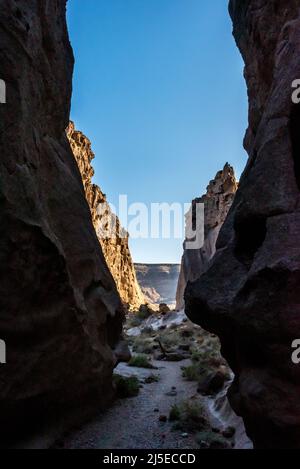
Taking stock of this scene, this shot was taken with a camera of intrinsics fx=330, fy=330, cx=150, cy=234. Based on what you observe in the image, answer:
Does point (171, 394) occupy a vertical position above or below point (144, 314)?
above

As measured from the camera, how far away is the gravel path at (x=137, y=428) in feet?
25.0

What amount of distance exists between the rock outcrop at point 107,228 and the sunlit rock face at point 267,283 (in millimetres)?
43774

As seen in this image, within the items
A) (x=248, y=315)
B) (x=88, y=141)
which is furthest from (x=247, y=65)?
(x=88, y=141)

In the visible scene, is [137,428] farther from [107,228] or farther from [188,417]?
[107,228]

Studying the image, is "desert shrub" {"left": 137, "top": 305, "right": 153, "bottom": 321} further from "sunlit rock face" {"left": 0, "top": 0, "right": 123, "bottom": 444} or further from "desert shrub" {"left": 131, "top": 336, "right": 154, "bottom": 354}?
"sunlit rock face" {"left": 0, "top": 0, "right": 123, "bottom": 444}

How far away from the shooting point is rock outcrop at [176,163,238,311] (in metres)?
45.5

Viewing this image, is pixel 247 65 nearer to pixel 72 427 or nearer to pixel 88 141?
pixel 72 427

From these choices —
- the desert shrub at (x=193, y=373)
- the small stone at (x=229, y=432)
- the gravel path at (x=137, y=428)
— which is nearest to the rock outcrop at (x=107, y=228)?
the desert shrub at (x=193, y=373)

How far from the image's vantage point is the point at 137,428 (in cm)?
873

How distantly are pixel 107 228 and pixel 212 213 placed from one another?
2249cm

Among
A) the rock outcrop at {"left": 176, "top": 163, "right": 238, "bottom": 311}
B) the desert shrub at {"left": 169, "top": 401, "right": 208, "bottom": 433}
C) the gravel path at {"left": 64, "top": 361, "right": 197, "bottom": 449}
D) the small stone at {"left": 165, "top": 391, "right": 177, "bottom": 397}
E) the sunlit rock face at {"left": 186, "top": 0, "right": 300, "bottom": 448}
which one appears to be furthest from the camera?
the rock outcrop at {"left": 176, "top": 163, "right": 238, "bottom": 311}

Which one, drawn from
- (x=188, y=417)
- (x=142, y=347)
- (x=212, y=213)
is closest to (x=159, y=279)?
(x=212, y=213)

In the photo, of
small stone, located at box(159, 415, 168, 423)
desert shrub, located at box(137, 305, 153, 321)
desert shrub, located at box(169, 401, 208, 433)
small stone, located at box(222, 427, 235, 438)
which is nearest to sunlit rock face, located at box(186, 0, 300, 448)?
small stone, located at box(222, 427, 235, 438)

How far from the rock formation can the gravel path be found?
374 feet
